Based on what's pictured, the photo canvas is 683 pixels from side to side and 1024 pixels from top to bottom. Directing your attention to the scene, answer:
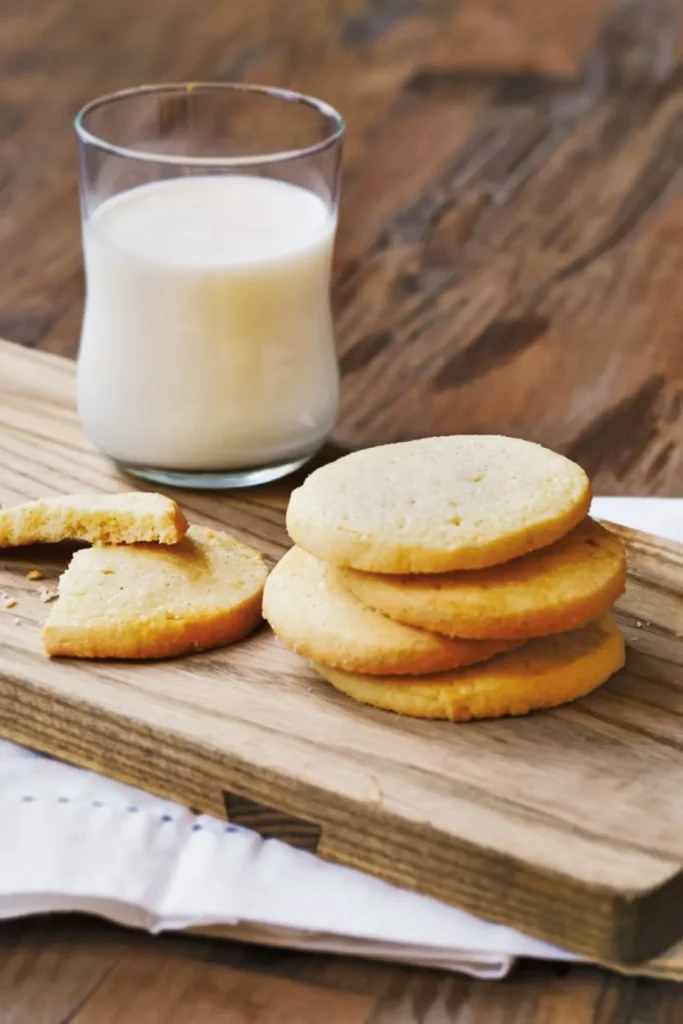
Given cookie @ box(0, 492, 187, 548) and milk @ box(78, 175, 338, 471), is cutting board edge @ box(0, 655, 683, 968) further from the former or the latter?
milk @ box(78, 175, 338, 471)

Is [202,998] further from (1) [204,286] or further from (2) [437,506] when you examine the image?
(1) [204,286]

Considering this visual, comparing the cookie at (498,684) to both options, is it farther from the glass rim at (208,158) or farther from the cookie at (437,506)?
the glass rim at (208,158)

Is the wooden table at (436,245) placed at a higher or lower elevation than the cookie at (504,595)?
lower

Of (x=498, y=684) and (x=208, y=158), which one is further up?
(x=208, y=158)

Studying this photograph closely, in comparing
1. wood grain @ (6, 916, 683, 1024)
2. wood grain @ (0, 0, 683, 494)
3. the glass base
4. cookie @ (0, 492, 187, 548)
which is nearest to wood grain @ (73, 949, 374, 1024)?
wood grain @ (6, 916, 683, 1024)

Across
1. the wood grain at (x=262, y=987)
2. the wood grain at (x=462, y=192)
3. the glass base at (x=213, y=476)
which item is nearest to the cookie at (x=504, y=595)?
the wood grain at (x=262, y=987)

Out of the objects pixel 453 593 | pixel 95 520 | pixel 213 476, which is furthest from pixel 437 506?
pixel 213 476

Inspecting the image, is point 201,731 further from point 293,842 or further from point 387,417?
point 387,417
